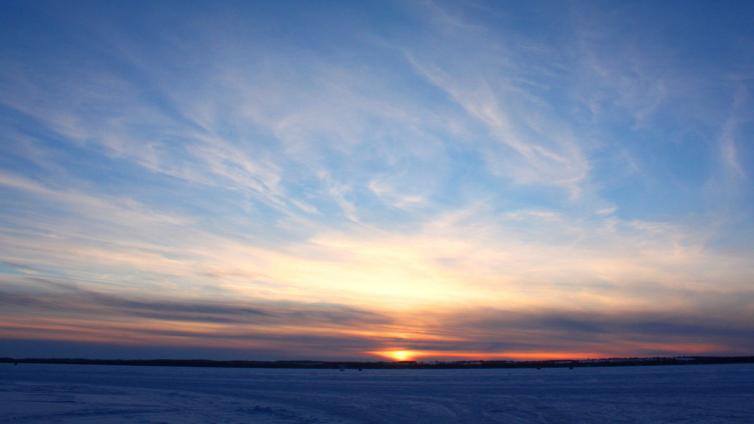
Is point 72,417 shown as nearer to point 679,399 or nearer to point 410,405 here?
point 410,405

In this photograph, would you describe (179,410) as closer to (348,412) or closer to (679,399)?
(348,412)

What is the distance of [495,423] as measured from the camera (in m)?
23.3

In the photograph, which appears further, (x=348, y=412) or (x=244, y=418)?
(x=348, y=412)

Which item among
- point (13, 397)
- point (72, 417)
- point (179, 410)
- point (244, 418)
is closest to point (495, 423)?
point (244, 418)

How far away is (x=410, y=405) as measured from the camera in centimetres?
3209

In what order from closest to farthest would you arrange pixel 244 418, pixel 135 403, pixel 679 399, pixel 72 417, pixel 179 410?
pixel 72 417
pixel 244 418
pixel 179 410
pixel 135 403
pixel 679 399

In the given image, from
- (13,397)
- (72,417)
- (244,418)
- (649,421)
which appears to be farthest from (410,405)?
(13,397)

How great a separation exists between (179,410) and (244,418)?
4.66 metres

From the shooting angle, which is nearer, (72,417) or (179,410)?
(72,417)

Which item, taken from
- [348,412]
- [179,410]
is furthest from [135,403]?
[348,412]

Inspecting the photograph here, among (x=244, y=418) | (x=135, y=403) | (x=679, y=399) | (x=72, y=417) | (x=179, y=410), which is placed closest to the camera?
(x=72, y=417)

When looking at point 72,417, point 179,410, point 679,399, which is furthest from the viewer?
point 679,399

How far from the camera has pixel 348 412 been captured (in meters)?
27.9

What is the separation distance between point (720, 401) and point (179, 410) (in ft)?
94.8
